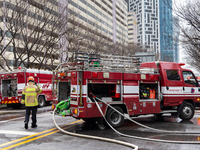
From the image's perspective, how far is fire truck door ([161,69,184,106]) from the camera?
31.6ft

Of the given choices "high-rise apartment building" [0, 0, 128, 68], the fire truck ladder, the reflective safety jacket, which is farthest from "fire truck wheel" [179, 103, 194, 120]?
"high-rise apartment building" [0, 0, 128, 68]

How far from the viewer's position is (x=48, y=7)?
20.5 m

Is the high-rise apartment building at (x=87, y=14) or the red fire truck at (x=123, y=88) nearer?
the red fire truck at (x=123, y=88)

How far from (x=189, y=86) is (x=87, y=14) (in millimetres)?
57587

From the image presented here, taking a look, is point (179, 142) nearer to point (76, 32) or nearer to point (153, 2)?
point (76, 32)

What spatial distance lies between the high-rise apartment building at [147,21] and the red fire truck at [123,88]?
178m

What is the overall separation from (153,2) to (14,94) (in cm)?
19426

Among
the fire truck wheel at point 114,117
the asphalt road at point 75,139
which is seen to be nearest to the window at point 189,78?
the asphalt road at point 75,139

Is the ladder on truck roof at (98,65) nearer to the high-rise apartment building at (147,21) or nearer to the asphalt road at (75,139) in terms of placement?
the asphalt road at (75,139)

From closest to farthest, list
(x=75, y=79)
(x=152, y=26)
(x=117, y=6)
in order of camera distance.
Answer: (x=75, y=79)
(x=117, y=6)
(x=152, y=26)

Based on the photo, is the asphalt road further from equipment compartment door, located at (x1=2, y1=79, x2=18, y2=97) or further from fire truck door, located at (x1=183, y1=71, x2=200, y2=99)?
equipment compartment door, located at (x1=2, y1=79, x2=18, y2=97)

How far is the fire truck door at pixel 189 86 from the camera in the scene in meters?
10.2

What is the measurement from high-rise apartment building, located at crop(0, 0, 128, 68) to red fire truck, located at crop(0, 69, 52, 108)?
583cm

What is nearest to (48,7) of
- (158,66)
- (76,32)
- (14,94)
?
(76,32)
